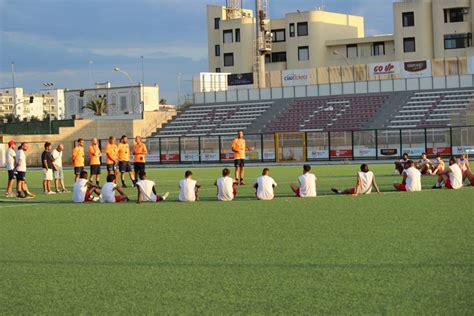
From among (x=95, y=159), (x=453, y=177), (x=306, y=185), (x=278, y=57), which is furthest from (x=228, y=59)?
(x=306, y=185)

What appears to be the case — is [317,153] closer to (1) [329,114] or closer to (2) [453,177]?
(1) [329,114]

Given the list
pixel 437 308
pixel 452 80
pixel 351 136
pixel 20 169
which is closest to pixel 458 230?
pixel 437 308

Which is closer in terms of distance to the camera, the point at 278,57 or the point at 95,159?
the point at 95,159

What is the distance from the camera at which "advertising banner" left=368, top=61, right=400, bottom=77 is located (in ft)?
243

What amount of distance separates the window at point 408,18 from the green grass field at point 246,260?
215 ft

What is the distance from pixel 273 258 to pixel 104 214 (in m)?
8.68

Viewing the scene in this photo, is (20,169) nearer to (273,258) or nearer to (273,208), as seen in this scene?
(273,208)

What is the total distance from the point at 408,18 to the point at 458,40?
5592 mm

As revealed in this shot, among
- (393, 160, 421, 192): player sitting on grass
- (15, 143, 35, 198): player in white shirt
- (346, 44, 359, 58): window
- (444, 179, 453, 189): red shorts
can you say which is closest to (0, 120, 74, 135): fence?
(346, 44, 359, 58): window

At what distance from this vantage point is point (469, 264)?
10.1 m

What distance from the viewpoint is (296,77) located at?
7931 centimetres

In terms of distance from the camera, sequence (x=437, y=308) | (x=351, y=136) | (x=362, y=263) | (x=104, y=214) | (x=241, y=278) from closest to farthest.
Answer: (x=437, y=308), (x=241, y=278), (x=362, y=263), (x=104, y=214), (x=351, y=136)

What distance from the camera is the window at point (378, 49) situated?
89062 millimetres

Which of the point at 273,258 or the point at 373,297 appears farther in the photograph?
the point at 273,258
